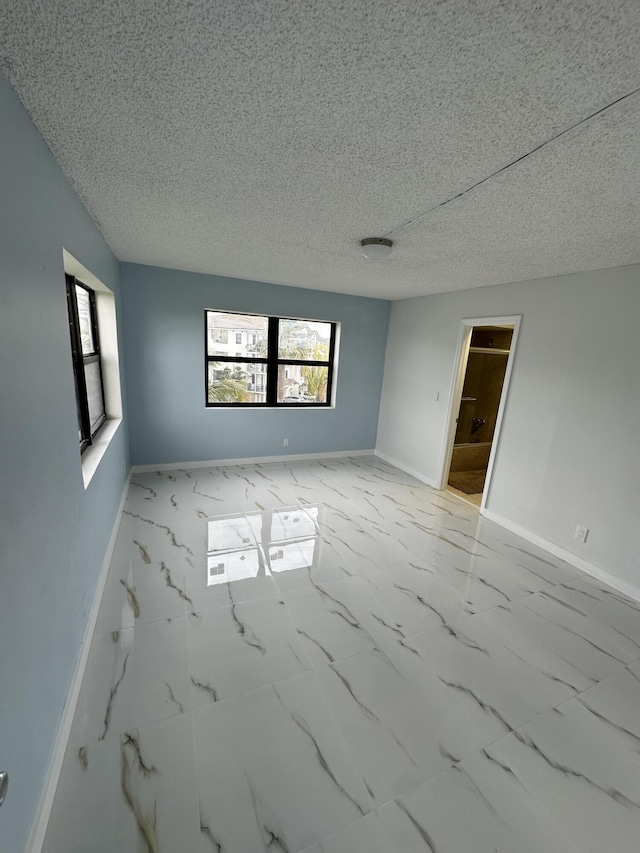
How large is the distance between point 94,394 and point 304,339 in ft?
8.42

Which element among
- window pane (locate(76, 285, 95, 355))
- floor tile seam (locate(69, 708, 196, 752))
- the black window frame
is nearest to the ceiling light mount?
window pane (locate(76, 285, 95, 355))

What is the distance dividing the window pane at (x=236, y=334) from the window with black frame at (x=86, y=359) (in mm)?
A: 1315

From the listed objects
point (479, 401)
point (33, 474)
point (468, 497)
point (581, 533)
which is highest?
point (33, 474)

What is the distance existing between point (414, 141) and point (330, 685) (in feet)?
7.51

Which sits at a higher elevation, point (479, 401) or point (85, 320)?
point (85, 320)

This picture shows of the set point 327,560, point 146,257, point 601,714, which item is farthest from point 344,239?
point 601,714

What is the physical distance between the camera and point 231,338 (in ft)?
13.9

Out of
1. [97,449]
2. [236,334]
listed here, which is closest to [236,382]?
[236,334]

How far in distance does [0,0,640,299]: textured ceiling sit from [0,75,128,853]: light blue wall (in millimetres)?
245

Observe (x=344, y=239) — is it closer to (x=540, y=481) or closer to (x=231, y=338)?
(x=231, y=338)

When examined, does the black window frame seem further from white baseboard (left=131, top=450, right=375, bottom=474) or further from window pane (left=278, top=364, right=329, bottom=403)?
white baseboard (left=131, top=450, right=375, bottom=474)

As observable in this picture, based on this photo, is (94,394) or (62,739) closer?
(62,739)

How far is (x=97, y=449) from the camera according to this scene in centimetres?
245

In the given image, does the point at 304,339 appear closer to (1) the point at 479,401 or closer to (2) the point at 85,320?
(2) the point at 85,320
